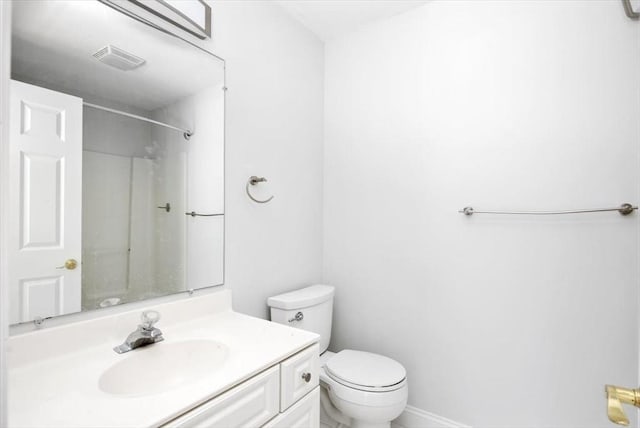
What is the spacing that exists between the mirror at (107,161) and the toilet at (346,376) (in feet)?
1.45

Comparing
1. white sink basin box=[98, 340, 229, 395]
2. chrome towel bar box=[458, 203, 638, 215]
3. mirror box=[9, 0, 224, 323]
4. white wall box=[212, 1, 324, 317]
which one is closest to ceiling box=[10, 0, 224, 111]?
mirror box=[9, 0, 224, 323]

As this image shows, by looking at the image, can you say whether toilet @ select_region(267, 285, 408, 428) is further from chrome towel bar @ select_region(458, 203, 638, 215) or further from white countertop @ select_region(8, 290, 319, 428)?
chrome towel bar @ select_region(458, 203, 638, 215)

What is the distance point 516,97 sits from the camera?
1.54m

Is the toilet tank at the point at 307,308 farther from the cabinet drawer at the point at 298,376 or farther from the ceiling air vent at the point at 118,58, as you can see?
the ceiling air vent at the point at 118,58

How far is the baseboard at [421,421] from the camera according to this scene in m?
1.69

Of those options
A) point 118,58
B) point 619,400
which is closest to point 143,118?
point 118,58

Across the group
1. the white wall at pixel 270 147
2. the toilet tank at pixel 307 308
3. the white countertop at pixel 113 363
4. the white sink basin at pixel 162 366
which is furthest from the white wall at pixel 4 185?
the toilet tank at pixel 307 308

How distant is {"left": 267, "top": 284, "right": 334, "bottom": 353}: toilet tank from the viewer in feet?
5.23

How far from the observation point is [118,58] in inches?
44.4

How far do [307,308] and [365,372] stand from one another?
1.33 ft

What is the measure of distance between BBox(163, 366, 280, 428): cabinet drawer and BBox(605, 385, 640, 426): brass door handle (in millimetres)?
777

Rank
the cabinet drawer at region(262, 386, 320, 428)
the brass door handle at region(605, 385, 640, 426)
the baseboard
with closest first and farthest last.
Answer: the brass door handle at region(605, 385, 640, 426) < the cabinet drawer at region(262, 386, 320, 428) < the baseboard

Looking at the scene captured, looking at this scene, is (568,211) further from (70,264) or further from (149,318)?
(70,264)

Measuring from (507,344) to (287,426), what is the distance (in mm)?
1120
